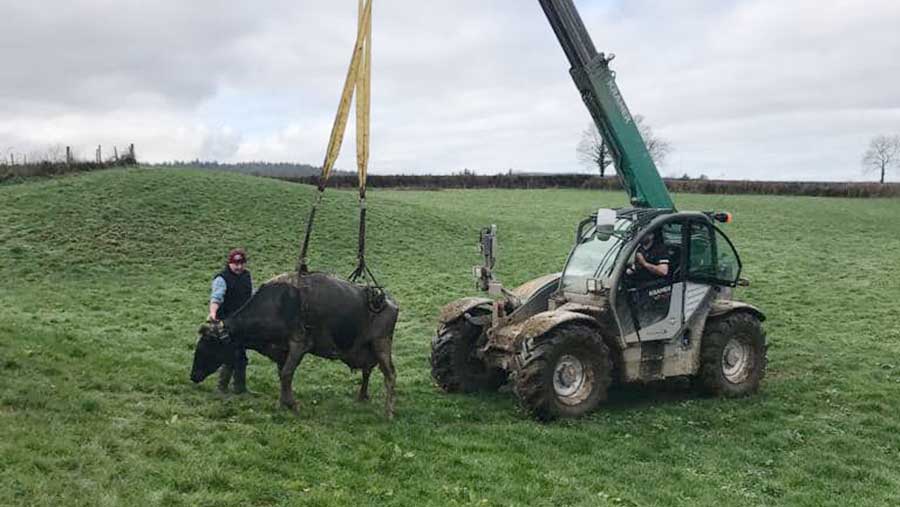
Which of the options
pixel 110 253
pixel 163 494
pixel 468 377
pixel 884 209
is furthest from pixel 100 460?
pixel 884 209

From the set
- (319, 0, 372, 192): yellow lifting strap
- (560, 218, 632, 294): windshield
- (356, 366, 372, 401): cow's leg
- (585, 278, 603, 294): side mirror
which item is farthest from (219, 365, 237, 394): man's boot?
(585, 278, 603, 294): side mirror

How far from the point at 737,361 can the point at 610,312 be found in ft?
8.84

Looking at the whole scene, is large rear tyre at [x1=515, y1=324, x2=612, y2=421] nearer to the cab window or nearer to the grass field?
the grass field

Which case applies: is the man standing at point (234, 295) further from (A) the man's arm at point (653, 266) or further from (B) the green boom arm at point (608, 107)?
(B) the green boom arm at point (608, 107)

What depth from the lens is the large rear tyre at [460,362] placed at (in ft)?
37.3

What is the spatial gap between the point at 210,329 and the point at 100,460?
2481 millimetres

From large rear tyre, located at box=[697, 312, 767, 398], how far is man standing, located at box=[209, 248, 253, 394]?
6.32m

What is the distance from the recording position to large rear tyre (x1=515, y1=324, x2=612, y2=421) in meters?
9.64

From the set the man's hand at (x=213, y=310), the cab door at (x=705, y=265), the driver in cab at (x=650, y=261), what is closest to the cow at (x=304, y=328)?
the man's hand at (x=213, y=310)

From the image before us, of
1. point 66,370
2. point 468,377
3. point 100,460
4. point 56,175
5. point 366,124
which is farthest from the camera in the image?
point 56,175

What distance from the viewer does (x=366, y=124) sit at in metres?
9.20

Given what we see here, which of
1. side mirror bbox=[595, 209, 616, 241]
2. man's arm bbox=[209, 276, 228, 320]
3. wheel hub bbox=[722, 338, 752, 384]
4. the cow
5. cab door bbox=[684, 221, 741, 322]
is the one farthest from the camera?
wheel hub bbox=[722, 338, 752, 384]

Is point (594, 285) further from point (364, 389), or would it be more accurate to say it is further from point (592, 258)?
point (364, 389)

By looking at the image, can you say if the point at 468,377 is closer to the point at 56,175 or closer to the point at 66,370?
the point at 66,370
